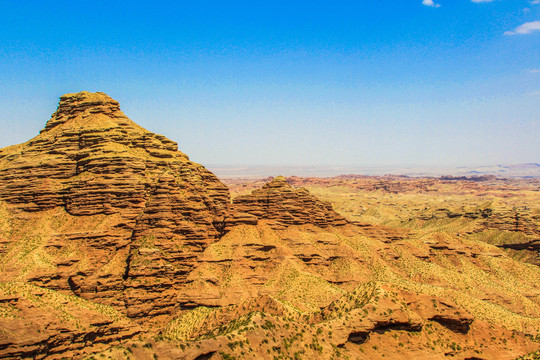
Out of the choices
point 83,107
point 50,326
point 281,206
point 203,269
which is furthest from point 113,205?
point 281,206

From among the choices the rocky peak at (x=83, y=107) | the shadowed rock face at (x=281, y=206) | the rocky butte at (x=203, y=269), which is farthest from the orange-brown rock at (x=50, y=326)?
the rocky peak at (x=83, y=107)

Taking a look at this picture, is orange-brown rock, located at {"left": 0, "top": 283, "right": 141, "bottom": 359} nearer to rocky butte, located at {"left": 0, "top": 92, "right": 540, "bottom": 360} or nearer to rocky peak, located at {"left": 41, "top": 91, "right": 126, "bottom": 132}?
rocky butte, located at {"left": 0, "top": 92, "right": 540, "bottom": 360}

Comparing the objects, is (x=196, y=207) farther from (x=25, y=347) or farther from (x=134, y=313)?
(x=25, y=347)

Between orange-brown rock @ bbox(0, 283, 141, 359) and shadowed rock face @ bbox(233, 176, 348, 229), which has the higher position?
shadowed rock face @ bbox(233, 176, 348, 229)

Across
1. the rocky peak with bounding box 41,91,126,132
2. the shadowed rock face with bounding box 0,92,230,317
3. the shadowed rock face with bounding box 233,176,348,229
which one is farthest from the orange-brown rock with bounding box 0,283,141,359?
the rocky peak with bounding box 41,91,126,132

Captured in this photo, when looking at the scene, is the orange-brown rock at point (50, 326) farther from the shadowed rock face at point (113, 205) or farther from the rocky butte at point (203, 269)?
the shadowed rock face at point (113, 205)

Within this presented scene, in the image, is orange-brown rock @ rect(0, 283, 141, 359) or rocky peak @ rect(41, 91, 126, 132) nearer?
orange-brown rock @ rect(0, 283, 141, 359)

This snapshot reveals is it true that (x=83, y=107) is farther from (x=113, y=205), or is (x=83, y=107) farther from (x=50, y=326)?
(x=50, y=326)

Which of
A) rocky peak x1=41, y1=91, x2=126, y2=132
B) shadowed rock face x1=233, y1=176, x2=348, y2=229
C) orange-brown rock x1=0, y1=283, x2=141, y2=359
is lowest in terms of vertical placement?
orange-brown rock x1=0, y1=283, x2=141, y2=359
